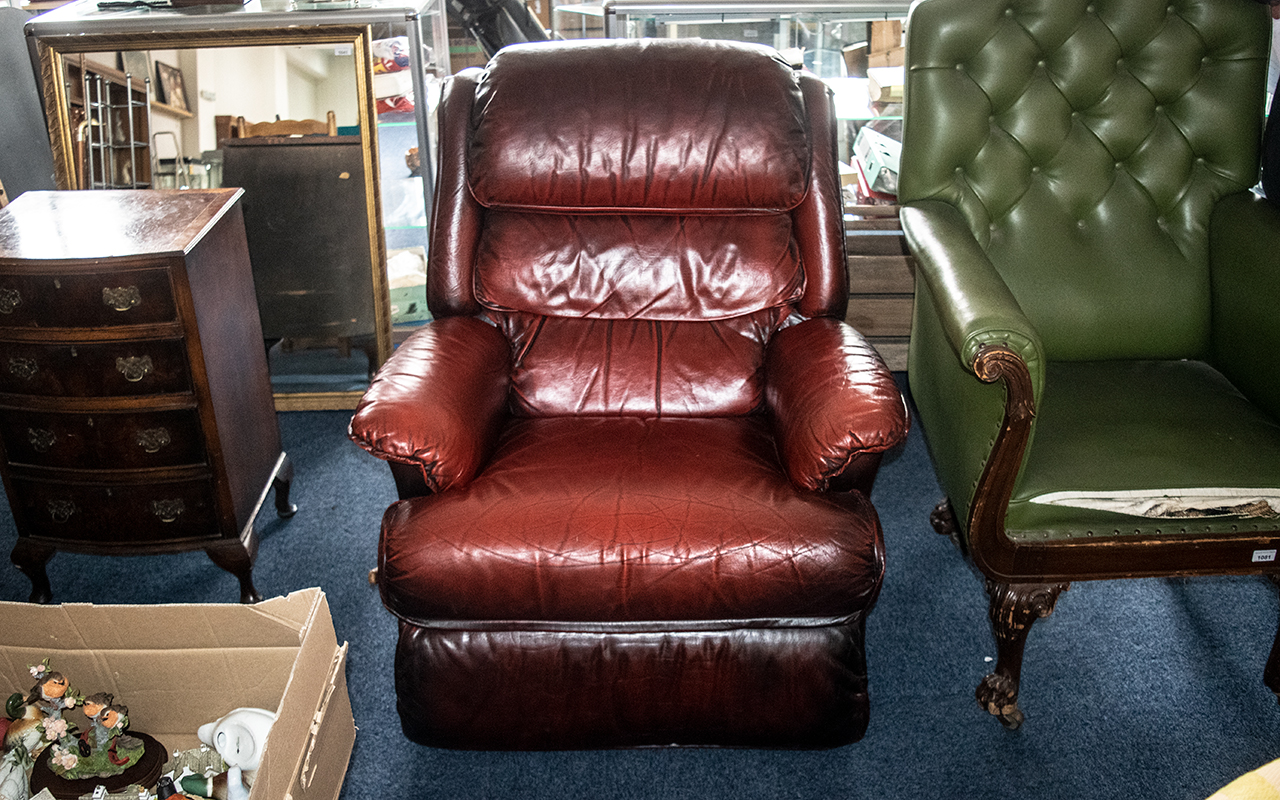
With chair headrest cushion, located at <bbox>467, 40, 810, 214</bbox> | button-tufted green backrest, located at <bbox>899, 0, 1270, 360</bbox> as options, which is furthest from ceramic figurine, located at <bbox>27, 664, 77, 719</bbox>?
button-tufted green backrest, located at <bbox>899, 0, 1270, 360</bbox>

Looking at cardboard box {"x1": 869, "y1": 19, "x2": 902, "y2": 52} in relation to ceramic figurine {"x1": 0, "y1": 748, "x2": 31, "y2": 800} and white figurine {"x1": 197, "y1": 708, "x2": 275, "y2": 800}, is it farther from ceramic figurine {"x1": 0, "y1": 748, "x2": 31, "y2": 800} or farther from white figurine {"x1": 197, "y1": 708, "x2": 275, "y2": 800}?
ceramic figurine {"x1": 0, "y1": 748, "x2": 31, "y2": 800}

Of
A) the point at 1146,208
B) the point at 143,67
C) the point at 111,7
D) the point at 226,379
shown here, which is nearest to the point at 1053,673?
the point at 1146,208

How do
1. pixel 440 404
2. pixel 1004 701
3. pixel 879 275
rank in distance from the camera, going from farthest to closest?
1. pixel 879 275
2. pixel 1004 701
3. pixel 440 404

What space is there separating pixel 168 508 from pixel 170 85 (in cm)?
114

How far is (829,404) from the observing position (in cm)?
158

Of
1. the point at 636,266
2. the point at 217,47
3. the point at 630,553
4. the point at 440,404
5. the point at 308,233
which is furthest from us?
the point at 308,233

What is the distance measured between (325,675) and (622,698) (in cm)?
46

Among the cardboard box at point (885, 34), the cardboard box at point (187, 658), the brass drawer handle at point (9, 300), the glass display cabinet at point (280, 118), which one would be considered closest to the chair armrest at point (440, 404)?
the cardboard box at point (187, 658)

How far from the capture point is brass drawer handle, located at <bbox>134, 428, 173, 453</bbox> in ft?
6.11

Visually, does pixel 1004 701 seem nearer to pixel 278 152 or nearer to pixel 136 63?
pixel 278 152

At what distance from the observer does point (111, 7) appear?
8.31 feet

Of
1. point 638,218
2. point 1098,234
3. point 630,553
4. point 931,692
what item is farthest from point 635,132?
point 931,692

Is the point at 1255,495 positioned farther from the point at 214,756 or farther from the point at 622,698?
the point at 214,756

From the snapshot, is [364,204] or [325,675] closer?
[325,675]
